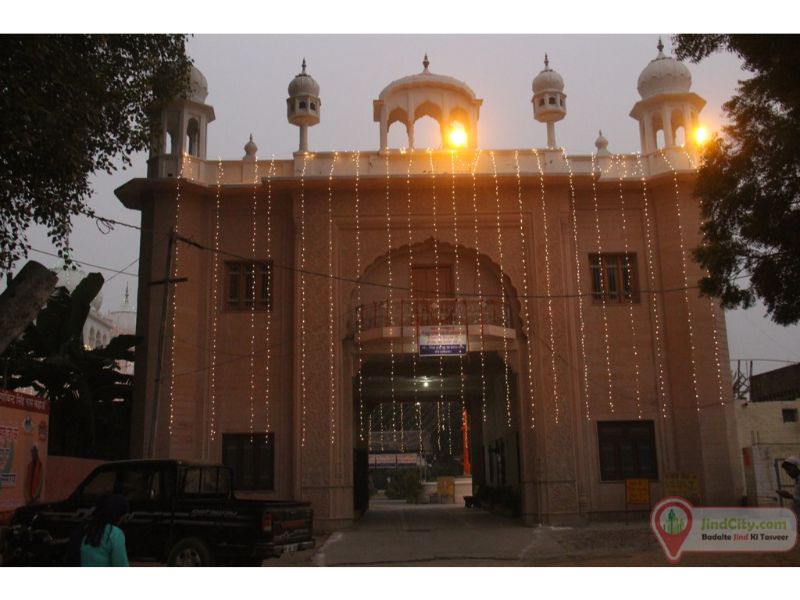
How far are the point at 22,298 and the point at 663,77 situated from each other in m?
15.9

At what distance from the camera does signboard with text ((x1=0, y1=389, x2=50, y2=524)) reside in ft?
36.1

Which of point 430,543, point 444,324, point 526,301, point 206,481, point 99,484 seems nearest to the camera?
point 99,484

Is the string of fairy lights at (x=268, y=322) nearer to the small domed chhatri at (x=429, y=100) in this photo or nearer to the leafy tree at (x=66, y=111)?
the small domed chhatri at (x=429, y=100)

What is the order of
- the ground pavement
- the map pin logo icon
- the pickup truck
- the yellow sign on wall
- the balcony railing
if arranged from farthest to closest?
the balcony railing < the yellow sign on wall < the ground pavement < the map pin logo icon < the pickup truck

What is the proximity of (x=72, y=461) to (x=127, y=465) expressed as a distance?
19.4 ft

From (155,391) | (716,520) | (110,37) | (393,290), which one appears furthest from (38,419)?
(716,520)

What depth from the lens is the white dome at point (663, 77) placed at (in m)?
19.7

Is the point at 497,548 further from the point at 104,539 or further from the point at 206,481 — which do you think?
the point at 104,539

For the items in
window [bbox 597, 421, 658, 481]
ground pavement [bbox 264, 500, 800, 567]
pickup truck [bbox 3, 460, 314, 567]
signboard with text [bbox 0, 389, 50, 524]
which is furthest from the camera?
window [bbox 597, 421, 658, 481]

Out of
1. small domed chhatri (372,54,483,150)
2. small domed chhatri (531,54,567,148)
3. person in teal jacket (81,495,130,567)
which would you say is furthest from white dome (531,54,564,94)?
person in teal jacket (81,495,130,567)

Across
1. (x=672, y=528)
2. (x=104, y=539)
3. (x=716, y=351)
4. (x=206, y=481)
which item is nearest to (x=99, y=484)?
(x=206, y=481)

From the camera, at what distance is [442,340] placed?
16.8 meters

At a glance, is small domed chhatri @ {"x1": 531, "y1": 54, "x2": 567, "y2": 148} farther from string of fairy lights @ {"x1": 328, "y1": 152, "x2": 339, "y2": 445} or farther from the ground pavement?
the ground pavement

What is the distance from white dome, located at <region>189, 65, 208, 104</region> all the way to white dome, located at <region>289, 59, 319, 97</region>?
2.14m
